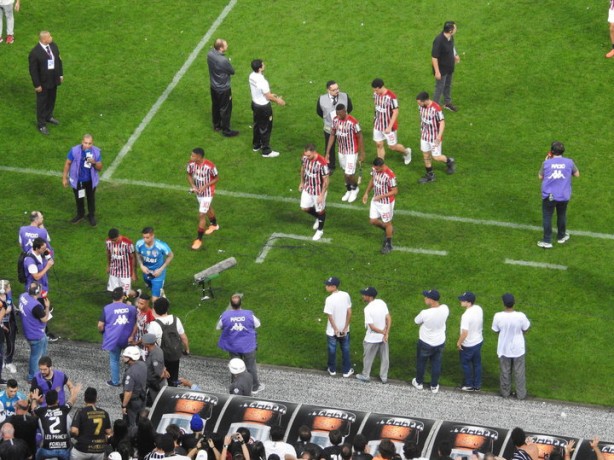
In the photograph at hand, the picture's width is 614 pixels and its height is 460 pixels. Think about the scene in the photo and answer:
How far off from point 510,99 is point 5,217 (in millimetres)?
9663

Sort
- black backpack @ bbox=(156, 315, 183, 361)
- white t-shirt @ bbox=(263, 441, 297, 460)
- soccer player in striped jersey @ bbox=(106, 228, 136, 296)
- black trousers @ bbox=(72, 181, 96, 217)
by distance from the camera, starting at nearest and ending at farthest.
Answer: white t-shirt @ bbox=(263, 441, 297, 460) < black backpack @ bbox=(156, 315, 183, 361) < soccer player in striped jersey @ bbox=(106, 228, 136, 296) < black trousers @ bbox=(72, 181, 96, 217)

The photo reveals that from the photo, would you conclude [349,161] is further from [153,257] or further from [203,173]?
[153,257]

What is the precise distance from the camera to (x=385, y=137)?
84.6 ft

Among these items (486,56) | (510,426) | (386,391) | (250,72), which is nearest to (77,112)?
(250,72)

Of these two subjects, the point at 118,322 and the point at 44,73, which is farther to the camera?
the point at 44,73

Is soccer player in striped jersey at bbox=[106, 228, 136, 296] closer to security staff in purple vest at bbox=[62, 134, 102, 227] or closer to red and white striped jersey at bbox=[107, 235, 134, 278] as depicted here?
red and white striped jersey at bbox=[107, 235, 134, 278]

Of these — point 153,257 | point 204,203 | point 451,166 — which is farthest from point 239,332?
point 451,166

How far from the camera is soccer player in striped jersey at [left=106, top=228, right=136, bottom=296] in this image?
21969 millimetres

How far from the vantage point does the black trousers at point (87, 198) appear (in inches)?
958

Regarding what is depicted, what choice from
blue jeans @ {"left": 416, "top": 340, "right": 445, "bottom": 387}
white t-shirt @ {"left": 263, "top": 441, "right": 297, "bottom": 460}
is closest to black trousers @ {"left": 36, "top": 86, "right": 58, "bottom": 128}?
blue jeans @ {"left": 416, "top": 340, "right": 445, "bottom": 387}

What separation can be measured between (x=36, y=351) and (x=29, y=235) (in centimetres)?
217

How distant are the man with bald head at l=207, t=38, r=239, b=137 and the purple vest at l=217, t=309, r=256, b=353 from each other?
7283 mm

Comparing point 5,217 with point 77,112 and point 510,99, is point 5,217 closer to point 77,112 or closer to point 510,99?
point 77,112

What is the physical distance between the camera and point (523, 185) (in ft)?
84.0
